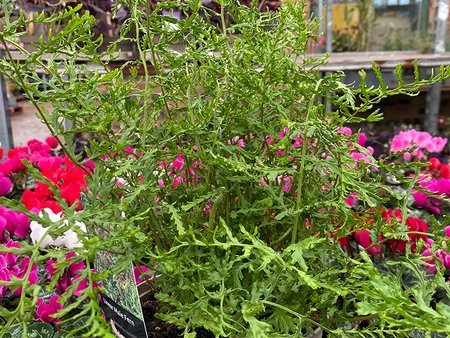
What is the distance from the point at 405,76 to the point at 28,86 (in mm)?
1645

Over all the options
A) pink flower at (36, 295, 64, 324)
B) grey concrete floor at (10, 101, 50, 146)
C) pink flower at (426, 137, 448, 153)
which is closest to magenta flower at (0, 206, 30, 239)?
pink flower at (36, 295, 64, 324)

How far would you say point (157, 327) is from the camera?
68 centimetres

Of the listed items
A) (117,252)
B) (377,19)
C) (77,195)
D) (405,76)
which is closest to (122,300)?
(117,252)

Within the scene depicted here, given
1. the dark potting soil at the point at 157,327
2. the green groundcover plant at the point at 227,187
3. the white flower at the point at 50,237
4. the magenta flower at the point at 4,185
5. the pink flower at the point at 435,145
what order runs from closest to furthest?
the green groundcover plant at the point at 227,187
the dark potting soil at the point at 157,327
the white flower at the point at 50,237
the magenta flower at the point at 4,185
the pink flower at the point at 435,145

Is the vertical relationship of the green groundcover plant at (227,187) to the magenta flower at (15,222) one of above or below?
above

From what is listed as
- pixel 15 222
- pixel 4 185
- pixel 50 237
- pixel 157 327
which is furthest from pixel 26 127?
pixel 157 327

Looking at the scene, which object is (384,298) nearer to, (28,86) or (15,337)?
(28,86)

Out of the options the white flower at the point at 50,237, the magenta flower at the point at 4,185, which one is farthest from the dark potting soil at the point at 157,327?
the magenta flower at the point at 4,185

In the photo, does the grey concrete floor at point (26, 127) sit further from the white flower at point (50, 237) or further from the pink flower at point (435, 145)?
the white flower at point (50, 237)

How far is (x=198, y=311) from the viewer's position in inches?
Answer: 19.2

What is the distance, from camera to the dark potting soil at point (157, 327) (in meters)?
0.64

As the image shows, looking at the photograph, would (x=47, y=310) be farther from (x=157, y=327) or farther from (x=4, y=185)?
(x=4, y=185)

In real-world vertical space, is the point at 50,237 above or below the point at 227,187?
below

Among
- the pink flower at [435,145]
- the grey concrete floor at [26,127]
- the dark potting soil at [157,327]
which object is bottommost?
the grey concrete floor at [26,127]
